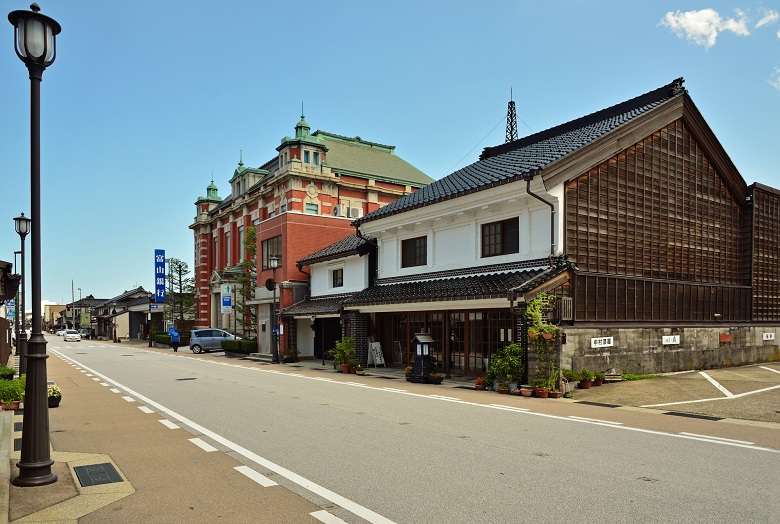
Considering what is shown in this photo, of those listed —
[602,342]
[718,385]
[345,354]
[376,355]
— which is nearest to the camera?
[718,385]

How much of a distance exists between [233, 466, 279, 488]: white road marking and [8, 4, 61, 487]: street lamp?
2128 mm

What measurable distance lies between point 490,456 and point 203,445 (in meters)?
4.36

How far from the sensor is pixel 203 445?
906 centimetres

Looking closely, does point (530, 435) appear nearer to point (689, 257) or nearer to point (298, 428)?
point (298, 428)

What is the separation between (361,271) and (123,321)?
194ft

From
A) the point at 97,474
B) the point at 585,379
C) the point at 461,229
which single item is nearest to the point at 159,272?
the point at 461,229

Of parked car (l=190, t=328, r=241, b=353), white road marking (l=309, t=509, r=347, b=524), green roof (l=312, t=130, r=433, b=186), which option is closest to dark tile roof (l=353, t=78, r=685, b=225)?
white road marking (l=309, t=509, r=347, b=524)

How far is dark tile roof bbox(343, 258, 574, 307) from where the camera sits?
671 inches

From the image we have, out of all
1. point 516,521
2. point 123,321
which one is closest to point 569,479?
point 516,521

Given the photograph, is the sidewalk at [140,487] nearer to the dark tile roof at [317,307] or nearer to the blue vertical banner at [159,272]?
the dark tile roof at [317,307]

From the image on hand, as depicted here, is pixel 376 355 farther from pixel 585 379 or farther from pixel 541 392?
pixel 541 392

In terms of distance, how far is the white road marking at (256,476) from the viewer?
678cm

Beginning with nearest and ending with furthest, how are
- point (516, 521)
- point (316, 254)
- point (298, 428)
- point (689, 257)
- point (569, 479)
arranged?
point (516, 521) → point (569, 479) → point (298, 428) → point (689, 257) → point (316, 254)

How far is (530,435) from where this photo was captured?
31.7 feet
